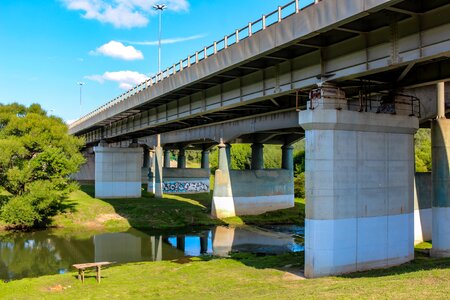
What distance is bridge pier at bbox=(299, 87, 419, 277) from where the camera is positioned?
1908 cm

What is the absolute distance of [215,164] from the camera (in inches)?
3848

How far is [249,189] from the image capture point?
48.1 metres

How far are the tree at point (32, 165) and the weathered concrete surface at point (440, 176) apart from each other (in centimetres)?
3142

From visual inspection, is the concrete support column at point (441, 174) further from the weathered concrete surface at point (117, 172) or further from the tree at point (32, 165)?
the weathered concrete surface at point (117, 172)

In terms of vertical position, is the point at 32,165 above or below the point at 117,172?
above

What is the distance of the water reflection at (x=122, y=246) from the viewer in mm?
28116

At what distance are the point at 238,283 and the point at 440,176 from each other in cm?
1328

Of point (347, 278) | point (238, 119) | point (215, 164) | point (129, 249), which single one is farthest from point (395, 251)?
point (215, 164)

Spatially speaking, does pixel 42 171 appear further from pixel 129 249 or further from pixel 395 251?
pixel 395 251

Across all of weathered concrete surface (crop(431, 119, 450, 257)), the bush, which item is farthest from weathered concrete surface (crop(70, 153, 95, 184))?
weathered concrete surface (crop(431, 119, 450, 257))

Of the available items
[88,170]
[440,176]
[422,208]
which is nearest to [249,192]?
[422,208]

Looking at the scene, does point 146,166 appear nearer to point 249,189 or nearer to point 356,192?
point 249,189

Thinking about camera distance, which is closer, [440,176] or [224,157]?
[440,176]

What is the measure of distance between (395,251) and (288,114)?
16.2 m
